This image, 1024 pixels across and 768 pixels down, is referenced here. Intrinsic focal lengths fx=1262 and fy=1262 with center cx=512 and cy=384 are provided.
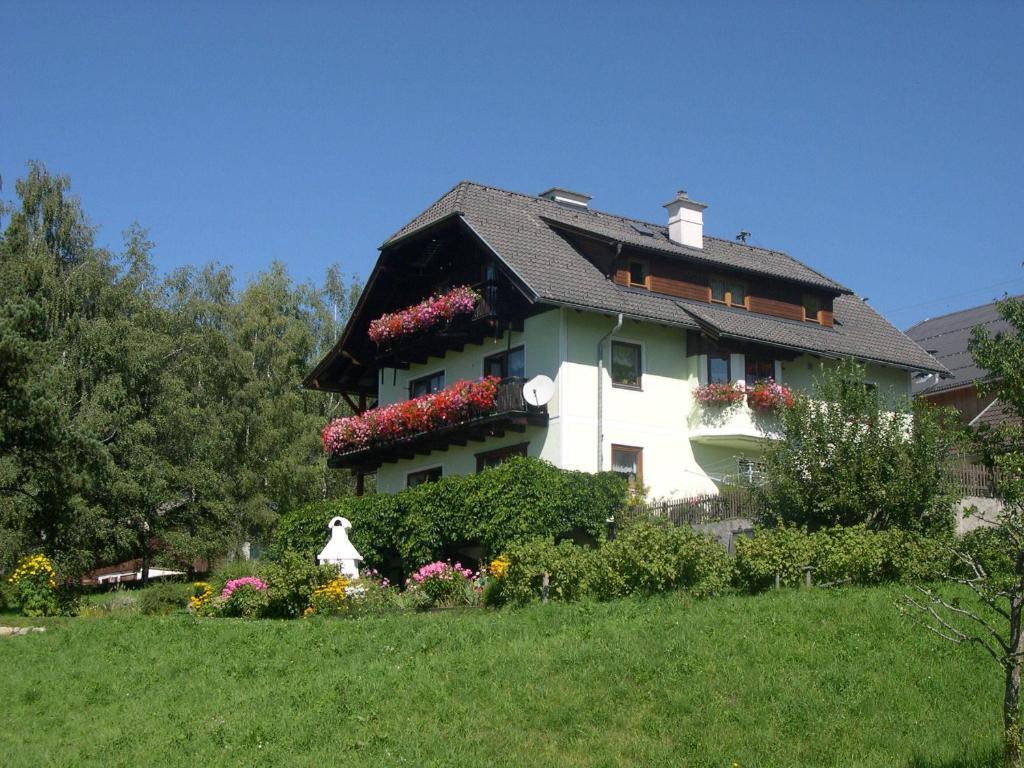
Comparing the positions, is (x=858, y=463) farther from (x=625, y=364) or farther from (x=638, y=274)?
(x=638, y=274)

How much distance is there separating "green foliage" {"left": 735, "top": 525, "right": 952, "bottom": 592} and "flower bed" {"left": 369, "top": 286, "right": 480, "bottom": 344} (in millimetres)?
11974

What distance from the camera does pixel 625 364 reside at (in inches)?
1224

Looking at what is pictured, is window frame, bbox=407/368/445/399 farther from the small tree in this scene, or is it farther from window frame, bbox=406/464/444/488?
the small tree

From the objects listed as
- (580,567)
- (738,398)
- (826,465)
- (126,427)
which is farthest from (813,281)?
(126,427)

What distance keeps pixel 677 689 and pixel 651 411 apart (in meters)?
16.9

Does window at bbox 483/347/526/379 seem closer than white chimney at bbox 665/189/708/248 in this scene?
Yes

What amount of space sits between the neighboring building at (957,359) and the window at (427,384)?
1508 centimetres

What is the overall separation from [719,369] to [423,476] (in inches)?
335

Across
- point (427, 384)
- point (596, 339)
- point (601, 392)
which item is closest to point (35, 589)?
point (427, 384)

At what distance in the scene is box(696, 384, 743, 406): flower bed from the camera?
3131 cm

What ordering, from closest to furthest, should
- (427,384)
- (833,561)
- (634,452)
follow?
(833,561)
(634,452)
(427,384)

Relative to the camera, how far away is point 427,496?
95.7 feet

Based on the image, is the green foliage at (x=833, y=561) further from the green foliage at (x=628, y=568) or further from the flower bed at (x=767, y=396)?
the flower bed at (x=767, y=396)

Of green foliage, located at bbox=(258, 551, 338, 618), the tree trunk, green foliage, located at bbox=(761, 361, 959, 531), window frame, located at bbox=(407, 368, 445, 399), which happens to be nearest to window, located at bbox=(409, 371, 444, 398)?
window frame, located at bbox=(407, 368, 445, 399)
